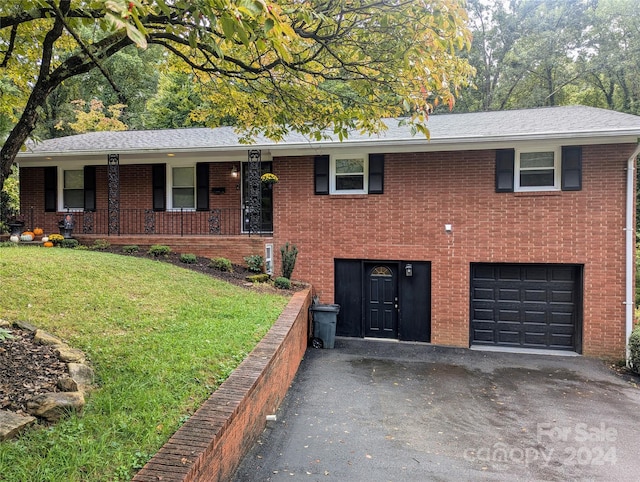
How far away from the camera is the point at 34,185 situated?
1277 centimetres

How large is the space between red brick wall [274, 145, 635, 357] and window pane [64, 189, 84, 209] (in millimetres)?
6787

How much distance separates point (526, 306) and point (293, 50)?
8.17m

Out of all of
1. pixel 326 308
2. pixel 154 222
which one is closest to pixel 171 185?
pixel 154 222

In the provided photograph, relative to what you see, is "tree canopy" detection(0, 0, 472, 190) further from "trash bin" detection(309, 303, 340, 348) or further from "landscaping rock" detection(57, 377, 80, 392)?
"trash bin" detection(309, 303, 340, 348)

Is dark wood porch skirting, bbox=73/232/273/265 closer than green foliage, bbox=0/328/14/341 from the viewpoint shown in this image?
No

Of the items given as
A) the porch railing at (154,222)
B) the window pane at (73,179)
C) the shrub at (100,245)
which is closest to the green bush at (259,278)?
the porch railing at (154,222)

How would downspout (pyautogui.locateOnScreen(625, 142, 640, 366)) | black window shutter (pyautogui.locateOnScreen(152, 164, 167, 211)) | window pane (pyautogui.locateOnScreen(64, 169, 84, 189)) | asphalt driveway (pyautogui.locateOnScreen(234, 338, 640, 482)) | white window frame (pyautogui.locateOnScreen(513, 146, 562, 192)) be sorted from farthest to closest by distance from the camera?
window pane (pyautogui.locateOnScreen(64, 169, 84, 189)), black window shutter (pyautogui.locateOnScreen(152, 164, 167, 211)), white window frame (pyautogui.locateOnScreen(513, 146, 562, 192)), downspout (pyautogui.locateOnScreen(625, 142, 640, 366)), asphalt driveway (pyautogui.locateOnScreen(234, 338, 640, 482))

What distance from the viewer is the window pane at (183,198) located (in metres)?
12.3

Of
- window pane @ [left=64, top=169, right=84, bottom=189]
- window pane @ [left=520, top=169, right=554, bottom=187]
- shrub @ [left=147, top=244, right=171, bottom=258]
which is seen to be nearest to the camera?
window pane @ [left=520, top=169, right=554, bottom=187]

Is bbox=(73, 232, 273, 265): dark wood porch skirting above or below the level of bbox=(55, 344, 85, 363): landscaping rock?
above

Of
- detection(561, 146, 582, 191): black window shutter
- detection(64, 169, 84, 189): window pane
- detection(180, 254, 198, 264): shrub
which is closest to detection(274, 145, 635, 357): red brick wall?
detection(561, 146, 582, 191): black window shutter

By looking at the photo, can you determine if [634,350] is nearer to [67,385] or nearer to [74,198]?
[67,385]

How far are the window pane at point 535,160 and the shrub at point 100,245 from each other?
11.1 meters

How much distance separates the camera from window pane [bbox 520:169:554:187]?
9.45 metres
